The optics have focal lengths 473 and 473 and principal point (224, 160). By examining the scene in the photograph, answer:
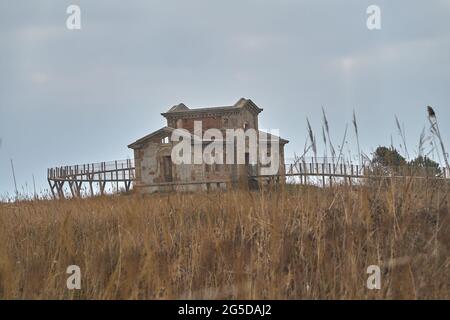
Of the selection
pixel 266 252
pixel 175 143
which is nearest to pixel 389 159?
pixel 266 252

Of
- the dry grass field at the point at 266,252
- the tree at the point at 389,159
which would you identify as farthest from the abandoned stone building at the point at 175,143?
the dry grass field at the point at 266,252

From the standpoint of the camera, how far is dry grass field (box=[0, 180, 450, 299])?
8.10 ft

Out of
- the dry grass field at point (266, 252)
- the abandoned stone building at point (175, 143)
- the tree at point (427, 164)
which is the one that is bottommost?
the dry grass field at point (266, 252)

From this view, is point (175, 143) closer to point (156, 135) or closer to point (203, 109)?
point (156, 135)

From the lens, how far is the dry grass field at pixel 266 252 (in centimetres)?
247

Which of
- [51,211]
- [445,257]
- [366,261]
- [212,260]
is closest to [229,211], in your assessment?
[212,260]

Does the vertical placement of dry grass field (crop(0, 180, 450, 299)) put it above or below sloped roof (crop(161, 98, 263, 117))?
below

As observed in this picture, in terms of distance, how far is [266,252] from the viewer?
114 inches

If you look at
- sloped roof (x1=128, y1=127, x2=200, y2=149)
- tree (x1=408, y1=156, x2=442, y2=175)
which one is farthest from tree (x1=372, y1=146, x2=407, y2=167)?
sloped roof (x1=128, y1=127, x2=200, y2=149)

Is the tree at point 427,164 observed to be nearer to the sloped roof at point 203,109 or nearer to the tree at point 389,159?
the tree at point 389,159

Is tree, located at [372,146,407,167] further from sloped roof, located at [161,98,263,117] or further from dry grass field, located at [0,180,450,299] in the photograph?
sloped roof, located at [161,98,263,117]

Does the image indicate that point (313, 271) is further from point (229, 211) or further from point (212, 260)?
point (229, 211)

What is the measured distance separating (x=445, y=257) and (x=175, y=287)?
1.56 m

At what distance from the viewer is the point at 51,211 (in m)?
5.18
